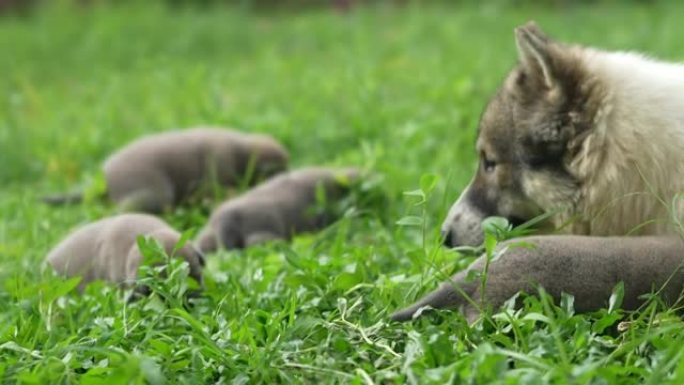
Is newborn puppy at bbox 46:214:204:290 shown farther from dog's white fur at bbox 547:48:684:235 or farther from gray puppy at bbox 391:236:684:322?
dog's white fur at bbox 547:48:684:235

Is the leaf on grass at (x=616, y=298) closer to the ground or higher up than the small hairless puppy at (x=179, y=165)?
higher up

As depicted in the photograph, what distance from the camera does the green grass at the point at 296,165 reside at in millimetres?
3443

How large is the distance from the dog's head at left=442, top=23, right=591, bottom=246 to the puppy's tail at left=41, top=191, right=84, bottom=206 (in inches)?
121

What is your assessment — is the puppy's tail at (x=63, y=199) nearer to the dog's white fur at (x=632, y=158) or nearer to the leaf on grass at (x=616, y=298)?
the dog's white fur at (x=632, y=158)

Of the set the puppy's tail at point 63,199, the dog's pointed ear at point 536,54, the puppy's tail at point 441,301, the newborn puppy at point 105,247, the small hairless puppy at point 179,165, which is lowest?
the puppy's tail at point 63,199

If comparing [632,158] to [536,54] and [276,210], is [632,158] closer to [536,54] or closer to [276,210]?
[536,54]

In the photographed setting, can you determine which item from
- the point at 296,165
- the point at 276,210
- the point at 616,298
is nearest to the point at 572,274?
the point at 616,298

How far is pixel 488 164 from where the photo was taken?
4621mm

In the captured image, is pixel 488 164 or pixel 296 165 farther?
pixel 296 165

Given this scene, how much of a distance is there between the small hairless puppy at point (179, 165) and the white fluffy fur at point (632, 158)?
3025mm

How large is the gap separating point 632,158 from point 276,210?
103 inches

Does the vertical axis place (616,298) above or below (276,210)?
above

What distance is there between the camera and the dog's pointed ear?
13.9ft

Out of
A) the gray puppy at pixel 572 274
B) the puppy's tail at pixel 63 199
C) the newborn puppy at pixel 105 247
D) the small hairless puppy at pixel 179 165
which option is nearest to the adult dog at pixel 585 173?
the gray puppy at pixel 572 274
